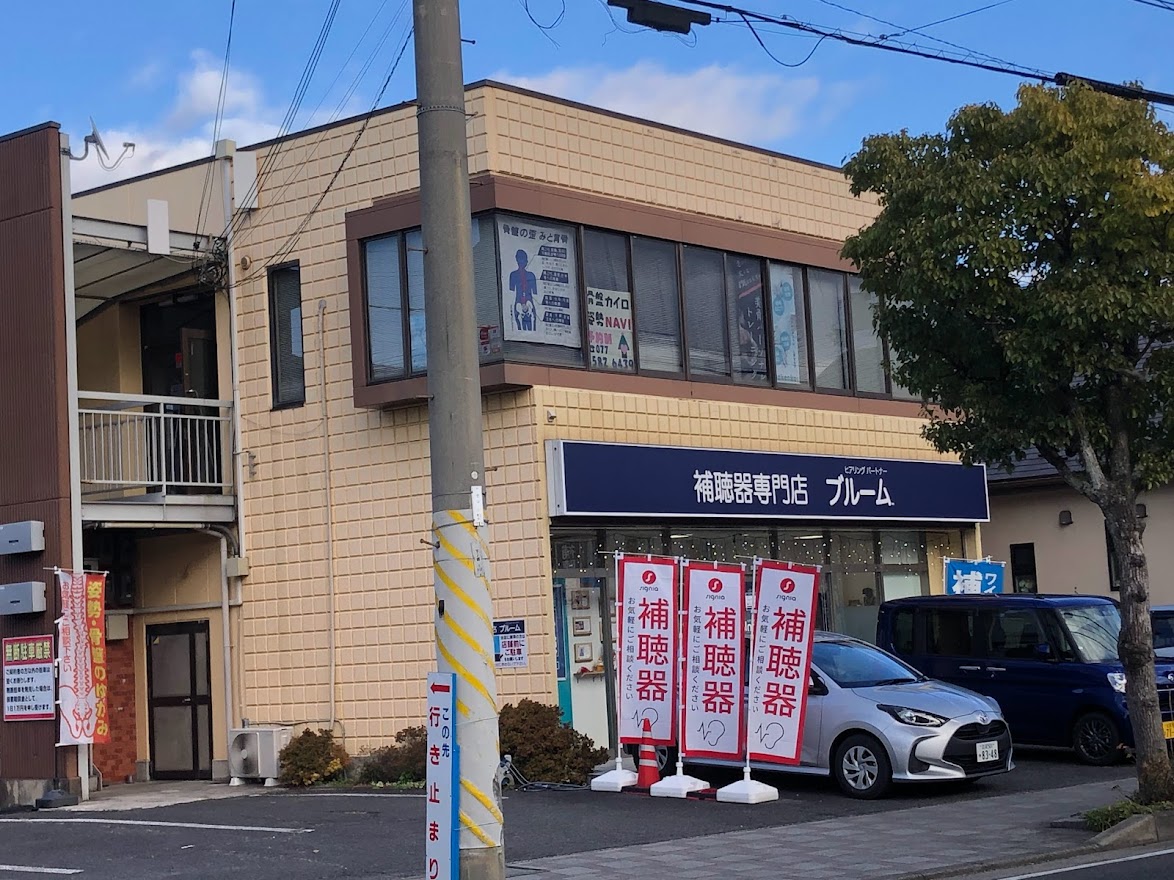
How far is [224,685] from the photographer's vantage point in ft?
65.8

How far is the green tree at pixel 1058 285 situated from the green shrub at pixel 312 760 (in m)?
8.80

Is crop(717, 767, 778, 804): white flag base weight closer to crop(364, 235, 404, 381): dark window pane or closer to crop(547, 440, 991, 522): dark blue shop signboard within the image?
crop(547, 440, 991, 522): dark blue shop signboard

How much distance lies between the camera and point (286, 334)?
2009 cm

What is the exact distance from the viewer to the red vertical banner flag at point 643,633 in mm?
16062

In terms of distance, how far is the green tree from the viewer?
1273 centimetres

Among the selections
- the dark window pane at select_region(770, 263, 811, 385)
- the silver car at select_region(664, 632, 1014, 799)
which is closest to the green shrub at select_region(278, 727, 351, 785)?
the silver car at select_region(664, 632, 1014, 799)

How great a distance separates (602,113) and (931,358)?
679cm

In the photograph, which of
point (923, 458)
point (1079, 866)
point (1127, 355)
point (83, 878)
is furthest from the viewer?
point (923, 458)

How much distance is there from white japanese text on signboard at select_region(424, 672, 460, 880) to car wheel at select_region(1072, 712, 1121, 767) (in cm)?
1047

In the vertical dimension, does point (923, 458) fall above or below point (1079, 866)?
above

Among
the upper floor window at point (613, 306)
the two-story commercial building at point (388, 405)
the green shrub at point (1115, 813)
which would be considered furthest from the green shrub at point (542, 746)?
the green shrub at point (1115, 813)

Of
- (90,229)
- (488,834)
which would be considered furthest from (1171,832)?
(90,229)

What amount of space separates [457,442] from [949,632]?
11.0m

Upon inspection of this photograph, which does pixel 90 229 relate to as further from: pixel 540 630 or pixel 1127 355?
pixel 1127 355
